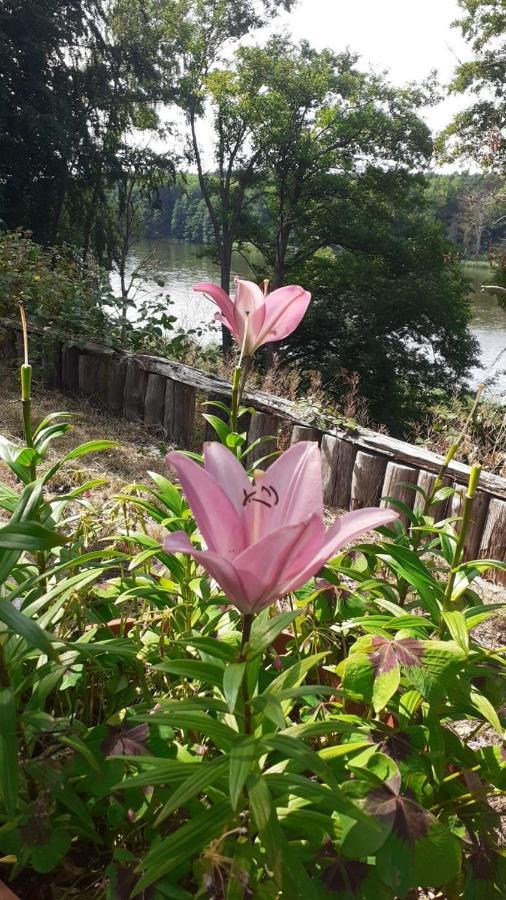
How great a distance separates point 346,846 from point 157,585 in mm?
482

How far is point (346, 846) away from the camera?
1.82 feet

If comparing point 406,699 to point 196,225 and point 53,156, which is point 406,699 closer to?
point 53,156

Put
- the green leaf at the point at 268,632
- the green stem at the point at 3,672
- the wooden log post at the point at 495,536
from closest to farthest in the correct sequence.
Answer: the green leaf at the point at 268,632 → the green stem at the point at 3,672 → the wooden log post at the point at 495,536

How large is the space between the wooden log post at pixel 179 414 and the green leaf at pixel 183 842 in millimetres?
3000

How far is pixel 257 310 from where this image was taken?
2.88 ft

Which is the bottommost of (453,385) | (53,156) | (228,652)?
(453,385)

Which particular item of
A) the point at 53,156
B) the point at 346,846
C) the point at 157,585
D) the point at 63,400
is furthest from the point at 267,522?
the point at 53,156

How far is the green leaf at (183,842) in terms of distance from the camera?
0.52m

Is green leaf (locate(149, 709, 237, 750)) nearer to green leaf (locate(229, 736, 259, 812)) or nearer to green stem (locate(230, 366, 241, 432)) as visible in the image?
green leaf (locate(229, 736, 259, 812))

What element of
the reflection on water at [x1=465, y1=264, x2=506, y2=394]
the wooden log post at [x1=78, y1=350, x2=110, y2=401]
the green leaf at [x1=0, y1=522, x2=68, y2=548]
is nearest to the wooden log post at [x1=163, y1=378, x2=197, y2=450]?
the wooden log post at [x1=78, y1=350, x2=110, y2=401]

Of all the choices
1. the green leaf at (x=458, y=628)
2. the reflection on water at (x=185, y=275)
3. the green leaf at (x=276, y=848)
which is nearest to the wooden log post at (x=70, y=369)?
the green leaf at (x=458, y=628)

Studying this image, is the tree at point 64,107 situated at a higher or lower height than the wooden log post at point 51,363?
higher

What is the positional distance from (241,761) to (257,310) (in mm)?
586

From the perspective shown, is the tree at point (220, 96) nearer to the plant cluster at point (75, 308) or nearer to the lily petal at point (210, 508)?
the plant cluster at point (75, 308)
